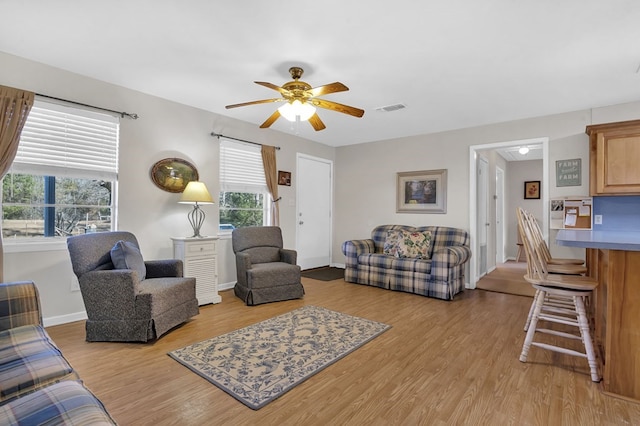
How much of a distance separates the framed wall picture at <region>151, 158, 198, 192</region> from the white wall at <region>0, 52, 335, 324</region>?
76 mm

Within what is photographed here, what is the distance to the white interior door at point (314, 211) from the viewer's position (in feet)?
19.0

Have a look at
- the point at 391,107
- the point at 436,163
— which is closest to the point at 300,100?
the point at 391,107

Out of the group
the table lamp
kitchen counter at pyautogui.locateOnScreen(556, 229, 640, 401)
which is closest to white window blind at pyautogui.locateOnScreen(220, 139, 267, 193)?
the table lamp

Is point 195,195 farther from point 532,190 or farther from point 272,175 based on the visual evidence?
point 532,190

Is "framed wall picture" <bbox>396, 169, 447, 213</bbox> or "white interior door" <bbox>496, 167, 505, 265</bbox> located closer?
"framed wall picture" <bbox>396, 169, 447, 213</bbox>

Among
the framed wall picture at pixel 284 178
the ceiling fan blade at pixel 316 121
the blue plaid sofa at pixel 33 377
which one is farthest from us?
the framed wall picture at pixel 284 178

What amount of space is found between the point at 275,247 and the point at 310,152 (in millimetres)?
2187

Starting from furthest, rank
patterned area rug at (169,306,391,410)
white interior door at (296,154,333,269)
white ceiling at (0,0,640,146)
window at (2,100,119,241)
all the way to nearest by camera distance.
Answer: white interior door at (296,154,333,269) < window at (2,100,119,241) < white ceiling at (0,0,640,146) < patterned area rug at (169,306,391,410)

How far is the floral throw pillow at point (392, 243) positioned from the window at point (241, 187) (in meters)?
2.01

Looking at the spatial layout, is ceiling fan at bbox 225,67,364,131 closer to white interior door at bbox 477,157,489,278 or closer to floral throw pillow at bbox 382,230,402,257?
floral throw pillow at bbox 382,230,402,257

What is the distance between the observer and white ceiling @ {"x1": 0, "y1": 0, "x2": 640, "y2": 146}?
2.16 metres

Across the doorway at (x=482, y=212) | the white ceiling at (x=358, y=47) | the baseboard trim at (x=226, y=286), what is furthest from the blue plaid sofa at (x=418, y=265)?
the white ceiling at (x=358, y=47)

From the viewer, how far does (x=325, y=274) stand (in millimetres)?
5672

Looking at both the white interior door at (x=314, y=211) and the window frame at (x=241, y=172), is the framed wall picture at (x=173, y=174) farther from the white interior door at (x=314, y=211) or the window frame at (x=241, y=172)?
the white interior door at (x=314, y=211)
